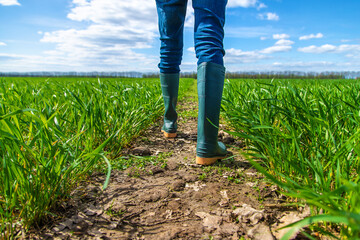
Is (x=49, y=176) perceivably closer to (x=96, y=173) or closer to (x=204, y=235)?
(x=96, y=173)

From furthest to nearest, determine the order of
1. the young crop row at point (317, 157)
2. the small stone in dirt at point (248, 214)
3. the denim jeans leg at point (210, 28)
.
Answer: the denim jeans leg at point (210, 28) → the small stone in dirt at point (248, 214) → the young crop row at point (317, 157)

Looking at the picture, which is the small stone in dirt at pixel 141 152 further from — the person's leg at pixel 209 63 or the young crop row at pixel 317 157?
the young crop row at pixel 317 157

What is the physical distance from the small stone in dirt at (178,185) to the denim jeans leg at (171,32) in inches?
48.1

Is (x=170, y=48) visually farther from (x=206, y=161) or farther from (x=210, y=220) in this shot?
(x=210, y=220)

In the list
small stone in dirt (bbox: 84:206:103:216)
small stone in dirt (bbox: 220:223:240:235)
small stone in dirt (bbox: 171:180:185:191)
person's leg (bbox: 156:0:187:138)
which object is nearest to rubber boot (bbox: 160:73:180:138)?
person's leg (bbox: 156:0:187:138)

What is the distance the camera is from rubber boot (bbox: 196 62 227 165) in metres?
1.71

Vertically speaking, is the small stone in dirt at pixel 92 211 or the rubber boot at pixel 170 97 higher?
the rubber boot at pixel 170 97

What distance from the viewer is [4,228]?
3.39 feet

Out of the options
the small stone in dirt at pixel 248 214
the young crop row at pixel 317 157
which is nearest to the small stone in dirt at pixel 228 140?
the young crop row at pixel 317 157

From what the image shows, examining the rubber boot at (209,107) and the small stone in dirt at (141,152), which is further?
the small stone in dirt at (141,152)

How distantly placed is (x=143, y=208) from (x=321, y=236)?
784 mm

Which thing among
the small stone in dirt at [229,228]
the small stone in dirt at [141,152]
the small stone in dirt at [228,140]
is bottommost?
the small stone in dirt at [229,228]

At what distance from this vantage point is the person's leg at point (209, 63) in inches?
66.9

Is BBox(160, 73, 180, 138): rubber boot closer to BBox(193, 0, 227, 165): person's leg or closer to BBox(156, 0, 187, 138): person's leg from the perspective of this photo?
BBox(156, 0, 187, 138): person's leg
